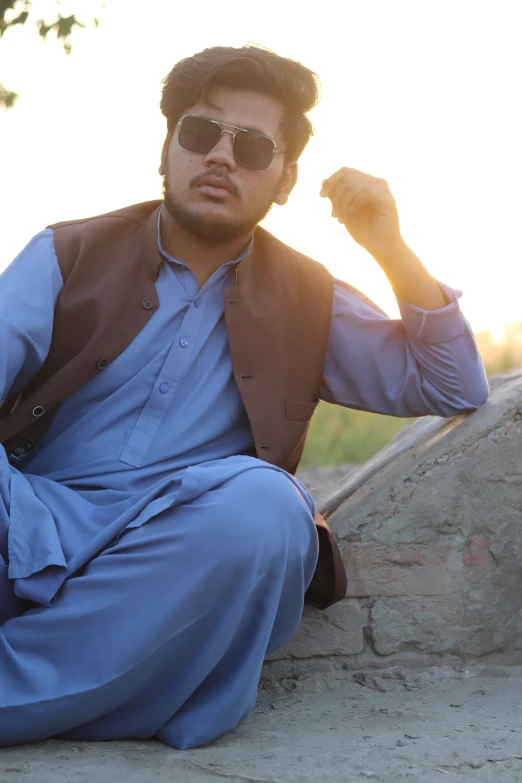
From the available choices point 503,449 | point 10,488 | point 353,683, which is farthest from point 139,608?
point 503,449

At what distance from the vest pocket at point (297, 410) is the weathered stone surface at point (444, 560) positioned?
0.41 m

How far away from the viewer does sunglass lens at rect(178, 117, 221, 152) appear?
317cm

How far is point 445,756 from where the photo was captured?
2.47m

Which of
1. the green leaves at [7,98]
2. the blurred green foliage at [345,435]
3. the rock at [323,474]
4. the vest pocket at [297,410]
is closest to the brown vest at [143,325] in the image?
the vest pocket at [297,410]

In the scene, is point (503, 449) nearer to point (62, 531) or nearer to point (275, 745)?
point (275, 745)

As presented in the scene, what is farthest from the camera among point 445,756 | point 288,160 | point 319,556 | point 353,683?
point 288,160

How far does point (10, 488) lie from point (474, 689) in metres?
1.55

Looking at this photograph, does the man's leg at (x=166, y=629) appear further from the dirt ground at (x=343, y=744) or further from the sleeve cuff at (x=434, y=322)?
the sleeve cuff at (x=434, y=322)

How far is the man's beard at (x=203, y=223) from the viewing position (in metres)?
3.15

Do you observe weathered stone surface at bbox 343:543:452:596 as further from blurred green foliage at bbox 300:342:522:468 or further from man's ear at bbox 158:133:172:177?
blurred green foliage at bbox 300:342:522:468

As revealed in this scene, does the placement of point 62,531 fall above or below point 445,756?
above

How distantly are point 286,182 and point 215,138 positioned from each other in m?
0.42

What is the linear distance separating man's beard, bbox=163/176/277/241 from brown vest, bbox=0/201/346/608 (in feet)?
0.28

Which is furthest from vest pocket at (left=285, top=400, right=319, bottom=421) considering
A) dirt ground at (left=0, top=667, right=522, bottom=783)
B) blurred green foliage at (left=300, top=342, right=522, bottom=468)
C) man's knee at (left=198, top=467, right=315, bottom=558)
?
blurred green foliage at (left=300, top=342, right=522, bottom=468)
